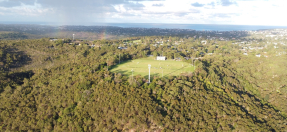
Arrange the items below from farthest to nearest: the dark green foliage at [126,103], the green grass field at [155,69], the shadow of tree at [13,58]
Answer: the shadow of tree at [13,58], the green grass field at [155,69], the dark green foliage at [126,103]

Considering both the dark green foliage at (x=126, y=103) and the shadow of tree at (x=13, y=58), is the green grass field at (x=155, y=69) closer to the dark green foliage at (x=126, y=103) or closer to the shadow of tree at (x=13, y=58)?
the dark green foliage at (x=126, y=103)

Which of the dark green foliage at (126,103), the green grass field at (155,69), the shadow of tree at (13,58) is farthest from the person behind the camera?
the shadow of tree at (13,58)

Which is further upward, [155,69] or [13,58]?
[13,58]

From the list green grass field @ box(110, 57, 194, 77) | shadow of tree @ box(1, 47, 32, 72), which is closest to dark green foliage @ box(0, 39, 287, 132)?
green grass field @ box(110, 57, 194, 77)

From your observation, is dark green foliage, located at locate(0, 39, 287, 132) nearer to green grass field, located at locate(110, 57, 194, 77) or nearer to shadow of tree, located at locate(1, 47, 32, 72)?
green grass field, located at locate(110, 57, 194, 77)

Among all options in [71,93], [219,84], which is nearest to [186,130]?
[219,84]

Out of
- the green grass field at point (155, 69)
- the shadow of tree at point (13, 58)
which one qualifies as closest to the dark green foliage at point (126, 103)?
the green grass field at point (155, 69)

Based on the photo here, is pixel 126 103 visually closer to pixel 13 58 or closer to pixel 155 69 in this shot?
pixel 155 69

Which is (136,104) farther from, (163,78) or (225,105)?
(225,105)

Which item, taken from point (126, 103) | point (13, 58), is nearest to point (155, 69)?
point (126, 103)

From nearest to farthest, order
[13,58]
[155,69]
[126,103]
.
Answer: [126,103] → [155,69] → [13,58]

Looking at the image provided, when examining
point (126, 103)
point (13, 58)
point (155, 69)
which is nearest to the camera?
point (126, 103)
